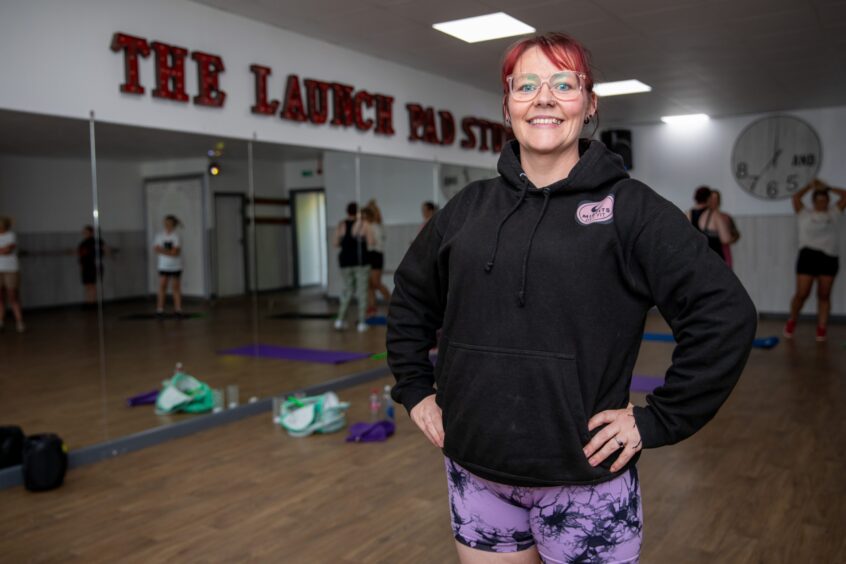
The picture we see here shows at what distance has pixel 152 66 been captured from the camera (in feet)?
15.5

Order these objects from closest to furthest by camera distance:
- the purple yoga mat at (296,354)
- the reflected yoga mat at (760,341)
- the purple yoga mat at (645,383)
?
the purple yoga mat at (645,383) < the purple yoga mat at (296,354) < the reflected yoga mat at (760,341)

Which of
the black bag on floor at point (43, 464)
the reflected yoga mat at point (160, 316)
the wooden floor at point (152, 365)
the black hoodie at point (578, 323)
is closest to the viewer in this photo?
the black hoodie at point (578, 323)

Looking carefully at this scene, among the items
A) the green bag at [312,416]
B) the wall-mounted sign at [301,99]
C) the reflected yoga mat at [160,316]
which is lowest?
the green bag at [312,416]

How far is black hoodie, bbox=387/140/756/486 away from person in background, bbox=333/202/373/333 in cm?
562

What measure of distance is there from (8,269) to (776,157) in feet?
30.7

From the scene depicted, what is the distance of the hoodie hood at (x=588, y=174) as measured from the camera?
1283mm

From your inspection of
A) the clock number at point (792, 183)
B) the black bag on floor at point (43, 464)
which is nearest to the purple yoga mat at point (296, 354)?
the black bag on floor at point (43, 464)

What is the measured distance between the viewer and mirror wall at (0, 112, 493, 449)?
16.3 feet

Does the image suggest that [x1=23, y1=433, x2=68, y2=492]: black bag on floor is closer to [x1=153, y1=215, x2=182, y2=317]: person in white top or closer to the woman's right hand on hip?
[x1=153, y1=215, x2=182, y2=317]: person in white top

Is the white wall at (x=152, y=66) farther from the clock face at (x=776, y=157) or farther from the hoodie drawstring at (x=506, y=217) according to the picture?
the clock face at (x=776, y=157)

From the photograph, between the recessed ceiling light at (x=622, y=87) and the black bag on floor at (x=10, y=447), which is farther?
the recessed ceiling light at (x=622, y=87)

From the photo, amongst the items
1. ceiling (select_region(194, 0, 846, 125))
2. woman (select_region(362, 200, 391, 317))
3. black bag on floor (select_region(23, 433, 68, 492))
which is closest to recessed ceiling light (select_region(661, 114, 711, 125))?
ceiling (select_region(194, 0, 846, 125))

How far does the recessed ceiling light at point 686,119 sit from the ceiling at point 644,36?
1.73m

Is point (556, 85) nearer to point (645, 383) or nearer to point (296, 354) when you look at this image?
point (645, 383)
